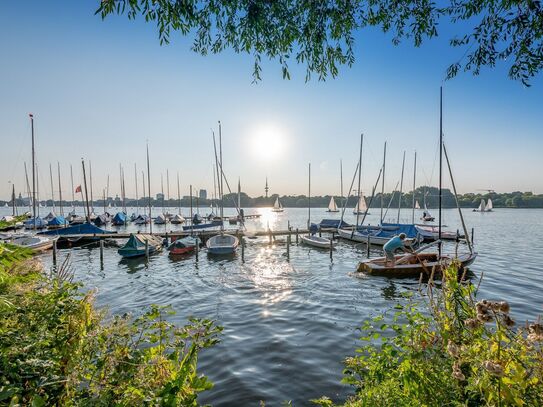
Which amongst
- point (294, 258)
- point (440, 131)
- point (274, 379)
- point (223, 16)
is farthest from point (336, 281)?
point (223, 16)

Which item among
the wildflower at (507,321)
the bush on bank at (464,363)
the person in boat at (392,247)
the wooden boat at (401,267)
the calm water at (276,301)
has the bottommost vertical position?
the calm water at (276,301)

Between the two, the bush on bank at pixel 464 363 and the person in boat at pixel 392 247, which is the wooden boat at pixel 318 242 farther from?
the bush on bank at pixel 464 363

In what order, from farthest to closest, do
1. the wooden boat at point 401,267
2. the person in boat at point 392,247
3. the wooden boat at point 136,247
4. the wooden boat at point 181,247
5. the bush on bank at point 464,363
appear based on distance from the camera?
the wooden boat at point 181,247 < the wooden boat at point 136,247 < the wooden boat at point 401,267 < the person in boat at point 392,247 < the bush on bank at point 464,363

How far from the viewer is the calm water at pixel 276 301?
715cm

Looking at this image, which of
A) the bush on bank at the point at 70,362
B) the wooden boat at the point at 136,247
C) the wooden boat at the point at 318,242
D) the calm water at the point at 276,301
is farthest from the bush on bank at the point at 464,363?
the wooden boat at the point at 318,242

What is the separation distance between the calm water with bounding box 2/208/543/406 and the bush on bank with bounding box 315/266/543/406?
3.24m

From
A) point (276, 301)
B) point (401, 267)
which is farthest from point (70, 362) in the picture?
point (401, 267)

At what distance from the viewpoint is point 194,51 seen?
552 cm

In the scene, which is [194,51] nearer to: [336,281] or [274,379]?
[274,379]

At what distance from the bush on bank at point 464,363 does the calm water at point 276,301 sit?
3.24 meters

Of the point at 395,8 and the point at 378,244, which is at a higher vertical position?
the point at 395,8

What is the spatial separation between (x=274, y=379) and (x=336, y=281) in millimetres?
10502

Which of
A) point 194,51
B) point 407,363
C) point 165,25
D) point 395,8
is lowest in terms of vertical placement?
point 407,363

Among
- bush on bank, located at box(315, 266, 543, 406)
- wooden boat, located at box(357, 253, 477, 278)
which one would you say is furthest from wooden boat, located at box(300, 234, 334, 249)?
bush on bank, located at box(315, 266, 543, 406)
